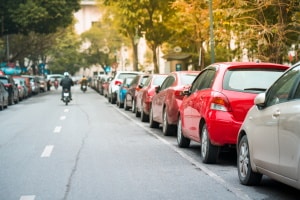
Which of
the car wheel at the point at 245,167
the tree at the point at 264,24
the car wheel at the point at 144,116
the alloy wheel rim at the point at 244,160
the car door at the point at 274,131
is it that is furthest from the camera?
the car wheel at the point at 144,116

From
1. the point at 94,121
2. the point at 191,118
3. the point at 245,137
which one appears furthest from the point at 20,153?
the point at 94,121

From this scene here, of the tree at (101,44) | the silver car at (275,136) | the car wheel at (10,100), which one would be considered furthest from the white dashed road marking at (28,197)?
the tree at (101,44)

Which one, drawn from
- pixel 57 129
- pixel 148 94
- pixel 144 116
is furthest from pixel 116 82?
pixel 57 129

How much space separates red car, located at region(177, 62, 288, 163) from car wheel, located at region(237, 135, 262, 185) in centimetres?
144

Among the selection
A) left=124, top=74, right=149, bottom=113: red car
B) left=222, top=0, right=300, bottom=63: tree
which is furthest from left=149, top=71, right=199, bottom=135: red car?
left=124, top=74, right=149, bottom=113: red car

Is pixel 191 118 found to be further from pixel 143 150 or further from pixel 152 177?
pixel 152 177

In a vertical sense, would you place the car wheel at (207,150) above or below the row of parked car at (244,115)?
below

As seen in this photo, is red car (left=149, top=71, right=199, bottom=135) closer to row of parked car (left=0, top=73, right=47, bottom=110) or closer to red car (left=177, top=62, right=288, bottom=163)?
red car (left=177, top=62, right=288, bottom=163)

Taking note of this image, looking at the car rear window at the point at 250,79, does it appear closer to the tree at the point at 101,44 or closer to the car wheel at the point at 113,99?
the car wheel at the point at 113,99

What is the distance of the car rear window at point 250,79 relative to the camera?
10164mm

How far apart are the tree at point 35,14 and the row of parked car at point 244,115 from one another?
3070cm

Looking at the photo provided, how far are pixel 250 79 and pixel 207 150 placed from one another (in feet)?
Result: 4.37

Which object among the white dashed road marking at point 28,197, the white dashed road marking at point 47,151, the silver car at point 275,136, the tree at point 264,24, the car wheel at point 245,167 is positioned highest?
the tree at point 264,24

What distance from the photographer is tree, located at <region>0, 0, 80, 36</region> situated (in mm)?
45406
